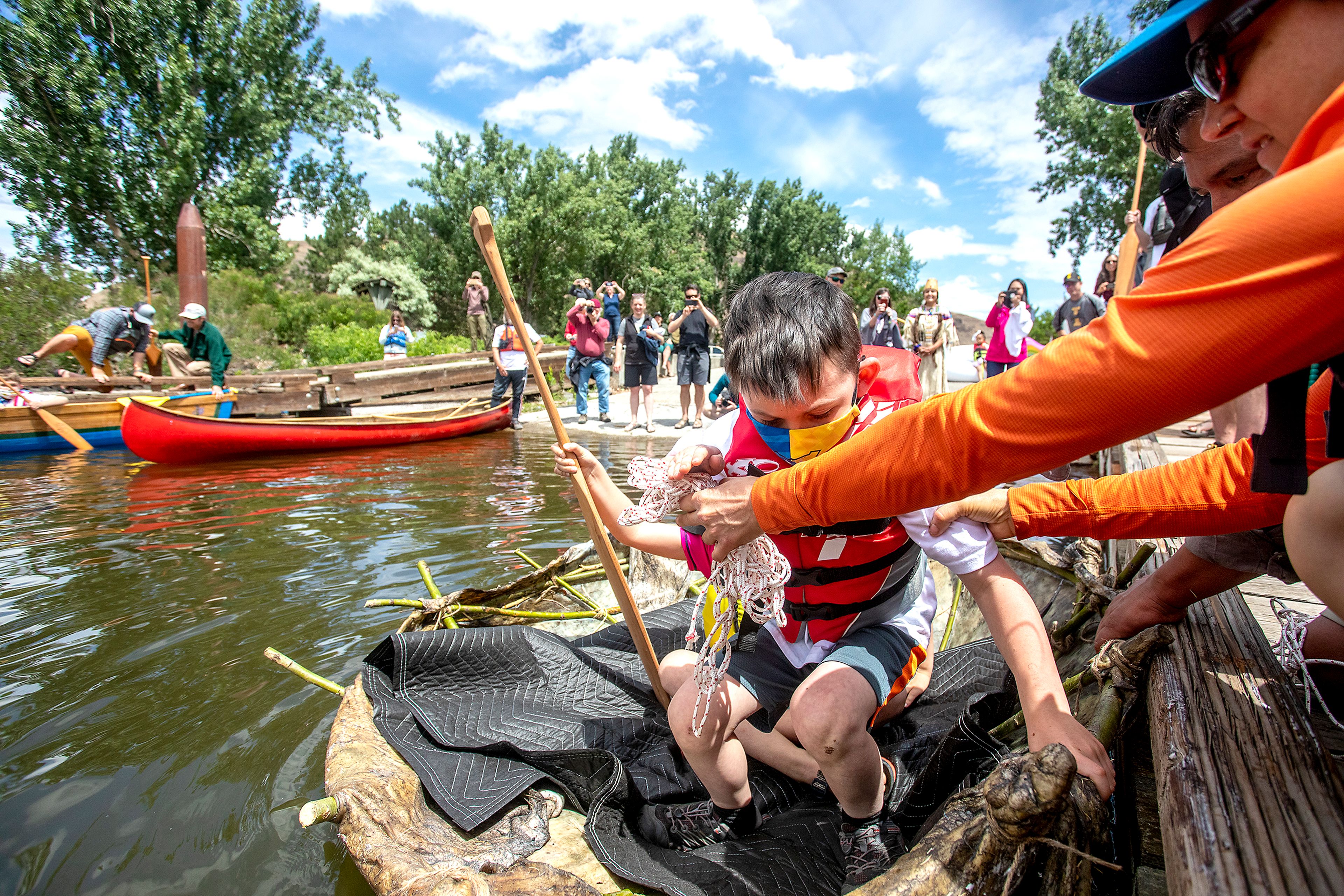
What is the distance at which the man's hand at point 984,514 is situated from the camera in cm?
138

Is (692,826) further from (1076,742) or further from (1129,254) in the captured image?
(1129,254)

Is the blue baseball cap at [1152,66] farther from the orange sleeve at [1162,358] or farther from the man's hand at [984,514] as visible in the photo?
the man's hand at [984,514]

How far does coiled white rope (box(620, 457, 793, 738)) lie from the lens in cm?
145

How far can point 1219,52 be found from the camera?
2.60 feet

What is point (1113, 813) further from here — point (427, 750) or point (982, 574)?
point (427, 750)

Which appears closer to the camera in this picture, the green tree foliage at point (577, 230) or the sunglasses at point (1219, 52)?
the sunglasses at point (1219, 52)

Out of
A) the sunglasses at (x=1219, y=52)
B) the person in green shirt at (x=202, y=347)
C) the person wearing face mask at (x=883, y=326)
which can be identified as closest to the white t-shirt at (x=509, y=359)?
the person in green shirt at (x=202, y=347)

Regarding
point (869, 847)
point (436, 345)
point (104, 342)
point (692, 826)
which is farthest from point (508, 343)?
point (869, 847)

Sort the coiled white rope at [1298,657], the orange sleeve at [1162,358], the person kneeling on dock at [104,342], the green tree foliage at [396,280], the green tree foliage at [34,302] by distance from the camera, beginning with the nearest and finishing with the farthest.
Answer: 1. the orange sleeve at [1162,358]
2. the coiled white rope at [1298,657]
3. the person kneeling on dock at [104,342]
4. the green tree foliage at [34,302]
5. the green tree foliage at [396,280]

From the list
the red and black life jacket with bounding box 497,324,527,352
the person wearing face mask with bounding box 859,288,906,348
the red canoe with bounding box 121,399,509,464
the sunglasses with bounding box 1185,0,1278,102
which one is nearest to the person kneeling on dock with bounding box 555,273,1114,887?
the sunglasses with bounding box 1185,0,1278,102

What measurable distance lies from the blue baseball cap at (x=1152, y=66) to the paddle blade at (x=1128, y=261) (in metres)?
3.71

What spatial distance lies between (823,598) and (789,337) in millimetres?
644

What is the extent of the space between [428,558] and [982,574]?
3.32 m

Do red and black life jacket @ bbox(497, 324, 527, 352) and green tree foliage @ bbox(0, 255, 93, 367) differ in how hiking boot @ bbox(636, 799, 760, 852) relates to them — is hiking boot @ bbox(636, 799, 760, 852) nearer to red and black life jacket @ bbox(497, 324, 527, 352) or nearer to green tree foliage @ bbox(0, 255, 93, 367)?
red and black life jacket @ bbox(497, 324, 527, 352)
